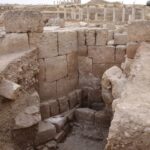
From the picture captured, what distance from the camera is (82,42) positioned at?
7.91 metres

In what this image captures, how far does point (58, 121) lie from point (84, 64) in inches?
82.8

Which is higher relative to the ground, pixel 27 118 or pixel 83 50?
pixel 83 50

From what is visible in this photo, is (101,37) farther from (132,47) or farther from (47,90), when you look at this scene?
(47,90)

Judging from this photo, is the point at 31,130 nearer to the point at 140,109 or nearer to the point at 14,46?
the point at 14,46

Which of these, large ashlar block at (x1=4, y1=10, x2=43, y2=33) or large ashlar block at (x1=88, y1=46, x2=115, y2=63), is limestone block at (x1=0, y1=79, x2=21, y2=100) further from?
large ashlar block at (x1=88, y1=46, x2=115, y2=63)

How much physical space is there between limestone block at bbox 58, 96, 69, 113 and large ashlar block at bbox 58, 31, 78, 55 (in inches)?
50.3

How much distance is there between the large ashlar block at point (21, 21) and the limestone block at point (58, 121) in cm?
232

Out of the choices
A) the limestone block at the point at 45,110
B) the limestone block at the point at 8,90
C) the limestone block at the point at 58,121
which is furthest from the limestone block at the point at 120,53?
the limestone block at the point at 8,90

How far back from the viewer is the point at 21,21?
638 centimetres

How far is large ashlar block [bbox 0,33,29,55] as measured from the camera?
632 cm

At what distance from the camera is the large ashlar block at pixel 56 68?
7004mm

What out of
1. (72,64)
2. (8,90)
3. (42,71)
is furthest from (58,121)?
(8,90)

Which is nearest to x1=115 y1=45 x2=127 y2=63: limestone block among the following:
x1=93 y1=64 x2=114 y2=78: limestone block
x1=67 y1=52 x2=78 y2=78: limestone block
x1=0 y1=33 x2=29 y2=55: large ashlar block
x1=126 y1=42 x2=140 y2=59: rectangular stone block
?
x1=93 y1=64 x2=114 y2=78: limestone block

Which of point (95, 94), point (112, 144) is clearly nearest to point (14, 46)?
point (95, 94)
